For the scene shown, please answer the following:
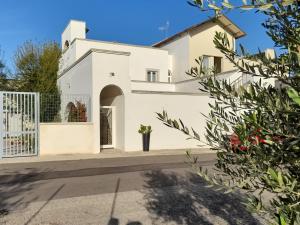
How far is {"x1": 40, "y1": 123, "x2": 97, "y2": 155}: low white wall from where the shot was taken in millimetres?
15156

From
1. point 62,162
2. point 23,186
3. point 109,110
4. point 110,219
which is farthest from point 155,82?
point 110,219

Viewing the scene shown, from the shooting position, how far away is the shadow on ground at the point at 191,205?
5656mm

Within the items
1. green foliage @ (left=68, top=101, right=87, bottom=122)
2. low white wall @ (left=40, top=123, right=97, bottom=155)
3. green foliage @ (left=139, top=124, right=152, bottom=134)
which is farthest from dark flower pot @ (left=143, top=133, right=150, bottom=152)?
green foliage @ (left=68, top=101, right=87, bottom=122)

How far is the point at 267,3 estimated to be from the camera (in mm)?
1407

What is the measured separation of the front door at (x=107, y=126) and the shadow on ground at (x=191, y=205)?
951 centimetres

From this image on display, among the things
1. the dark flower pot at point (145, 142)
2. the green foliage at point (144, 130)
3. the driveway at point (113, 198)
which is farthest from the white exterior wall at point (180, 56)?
the driveway at point (113, 198)

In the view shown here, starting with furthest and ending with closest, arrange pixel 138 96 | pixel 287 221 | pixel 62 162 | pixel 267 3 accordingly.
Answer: pixel 138 96, pixel 62 162, pixel 287 221, pixel 267 3

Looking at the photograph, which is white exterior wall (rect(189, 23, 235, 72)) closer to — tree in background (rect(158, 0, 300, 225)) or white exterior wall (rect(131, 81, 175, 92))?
white exterior wall (rect(131, 81, 175, 92))

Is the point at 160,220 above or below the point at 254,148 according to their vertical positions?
below

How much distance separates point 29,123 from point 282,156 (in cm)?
1461

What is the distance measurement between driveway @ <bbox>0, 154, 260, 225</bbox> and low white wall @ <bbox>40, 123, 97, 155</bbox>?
12.1ft

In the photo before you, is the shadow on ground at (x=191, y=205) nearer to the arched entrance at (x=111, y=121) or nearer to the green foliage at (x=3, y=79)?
the arched entrance at (x=111, y=121)

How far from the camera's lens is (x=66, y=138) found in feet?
51.0

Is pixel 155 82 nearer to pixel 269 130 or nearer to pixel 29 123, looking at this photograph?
pixel 29 123
